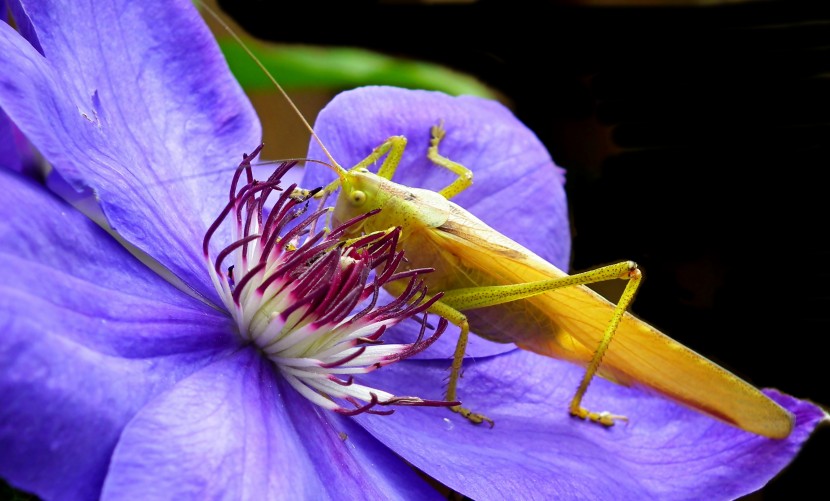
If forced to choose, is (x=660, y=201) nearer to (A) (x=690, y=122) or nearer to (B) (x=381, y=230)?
(A) (x=690, y=122)

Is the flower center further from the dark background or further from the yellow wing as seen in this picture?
the dark background

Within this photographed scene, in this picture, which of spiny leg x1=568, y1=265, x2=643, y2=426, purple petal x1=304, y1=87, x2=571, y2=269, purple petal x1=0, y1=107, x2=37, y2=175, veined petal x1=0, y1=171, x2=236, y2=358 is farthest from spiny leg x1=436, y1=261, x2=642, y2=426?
purple petal x1=0, y1=107, x2=37, y2=175

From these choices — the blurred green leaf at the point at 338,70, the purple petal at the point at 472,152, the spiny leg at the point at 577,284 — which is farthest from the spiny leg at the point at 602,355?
the blurred green leaf at the point at 338,70

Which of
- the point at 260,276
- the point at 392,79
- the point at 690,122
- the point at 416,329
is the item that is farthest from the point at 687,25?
the point at 260,276

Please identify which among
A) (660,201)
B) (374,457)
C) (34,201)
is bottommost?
(374,457)

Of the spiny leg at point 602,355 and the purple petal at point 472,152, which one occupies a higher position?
the purple petal at point 472,152

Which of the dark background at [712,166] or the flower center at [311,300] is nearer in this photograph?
the flower center at [311,300]

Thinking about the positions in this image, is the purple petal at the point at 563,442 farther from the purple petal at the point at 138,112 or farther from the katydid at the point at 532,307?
the purple petal at the point at 138,112
